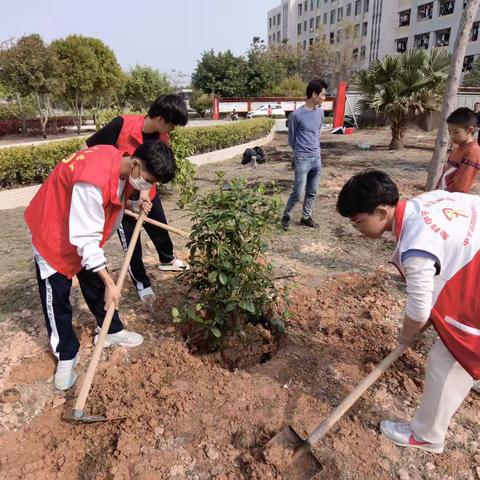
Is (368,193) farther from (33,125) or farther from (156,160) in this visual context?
(33,125)

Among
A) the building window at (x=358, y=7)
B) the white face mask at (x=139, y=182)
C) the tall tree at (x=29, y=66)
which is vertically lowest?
the white face mask at (x=139, y=182)

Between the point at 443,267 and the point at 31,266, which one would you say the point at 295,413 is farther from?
the point at 31,266

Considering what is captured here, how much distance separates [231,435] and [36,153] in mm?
6066

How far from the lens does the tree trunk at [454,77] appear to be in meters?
4.98

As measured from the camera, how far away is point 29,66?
43.1 feet

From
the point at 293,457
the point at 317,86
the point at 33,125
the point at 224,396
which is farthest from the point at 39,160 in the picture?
the point at 33,125

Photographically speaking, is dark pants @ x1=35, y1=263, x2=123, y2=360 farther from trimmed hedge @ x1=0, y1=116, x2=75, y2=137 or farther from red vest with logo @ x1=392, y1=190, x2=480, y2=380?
trimmed hedge @ x1=0, y1=116, x2=75, y2=137

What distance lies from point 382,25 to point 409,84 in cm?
3355

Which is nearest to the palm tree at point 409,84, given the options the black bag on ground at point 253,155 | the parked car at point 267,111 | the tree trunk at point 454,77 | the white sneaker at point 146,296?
the black bag on ground at point 253,155

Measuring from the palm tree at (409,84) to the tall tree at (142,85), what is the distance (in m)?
18.5

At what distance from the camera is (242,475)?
6.03 feet

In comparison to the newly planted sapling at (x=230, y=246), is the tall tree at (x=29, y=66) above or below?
above

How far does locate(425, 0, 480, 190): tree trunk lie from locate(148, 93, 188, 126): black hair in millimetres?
3590

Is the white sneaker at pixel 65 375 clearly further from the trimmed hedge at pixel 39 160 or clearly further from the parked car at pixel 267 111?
the parked car at pixel 267 111
